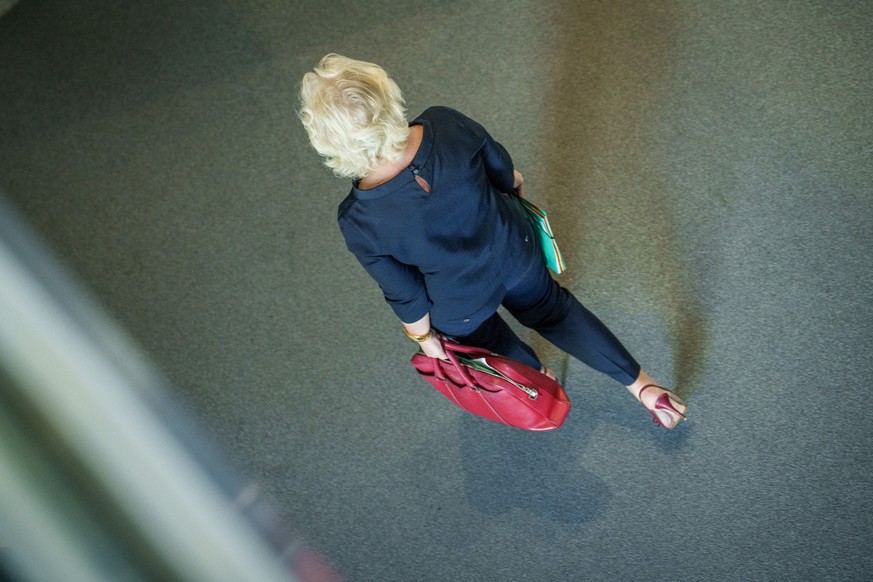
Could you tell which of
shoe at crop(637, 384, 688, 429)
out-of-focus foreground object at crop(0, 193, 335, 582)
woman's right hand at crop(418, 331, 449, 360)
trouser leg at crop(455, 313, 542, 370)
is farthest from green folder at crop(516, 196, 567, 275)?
out-of-focus foreground object at crop(0, 193, 335, 582)

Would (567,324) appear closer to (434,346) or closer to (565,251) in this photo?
(434,346)

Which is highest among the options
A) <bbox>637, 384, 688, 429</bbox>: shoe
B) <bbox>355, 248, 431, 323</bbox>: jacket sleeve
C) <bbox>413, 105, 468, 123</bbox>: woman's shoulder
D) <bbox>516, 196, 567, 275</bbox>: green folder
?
<bbox>413, 105, 468, 123</bbox>: woman's shoulder

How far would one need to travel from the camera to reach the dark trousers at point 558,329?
1940 mm

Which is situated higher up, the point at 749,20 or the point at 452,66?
the point at 452,66

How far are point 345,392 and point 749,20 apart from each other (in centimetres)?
204

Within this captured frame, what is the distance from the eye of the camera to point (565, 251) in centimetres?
255

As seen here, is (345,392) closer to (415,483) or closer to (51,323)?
(415,483)

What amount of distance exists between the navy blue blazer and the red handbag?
0.10 m

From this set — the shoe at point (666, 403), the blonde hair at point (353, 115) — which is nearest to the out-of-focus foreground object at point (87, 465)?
the blonde hair at point (353, 115)

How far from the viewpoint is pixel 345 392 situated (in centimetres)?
250

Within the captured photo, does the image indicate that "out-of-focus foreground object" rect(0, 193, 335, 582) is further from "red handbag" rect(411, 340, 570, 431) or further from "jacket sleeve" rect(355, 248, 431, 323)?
"red handbag" rect(411, 340, 570, 431)

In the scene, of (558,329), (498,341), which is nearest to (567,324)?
(558,329)

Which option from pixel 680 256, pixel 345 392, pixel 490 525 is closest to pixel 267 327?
pixel 345 392

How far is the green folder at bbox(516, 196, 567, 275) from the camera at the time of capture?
1.89m
